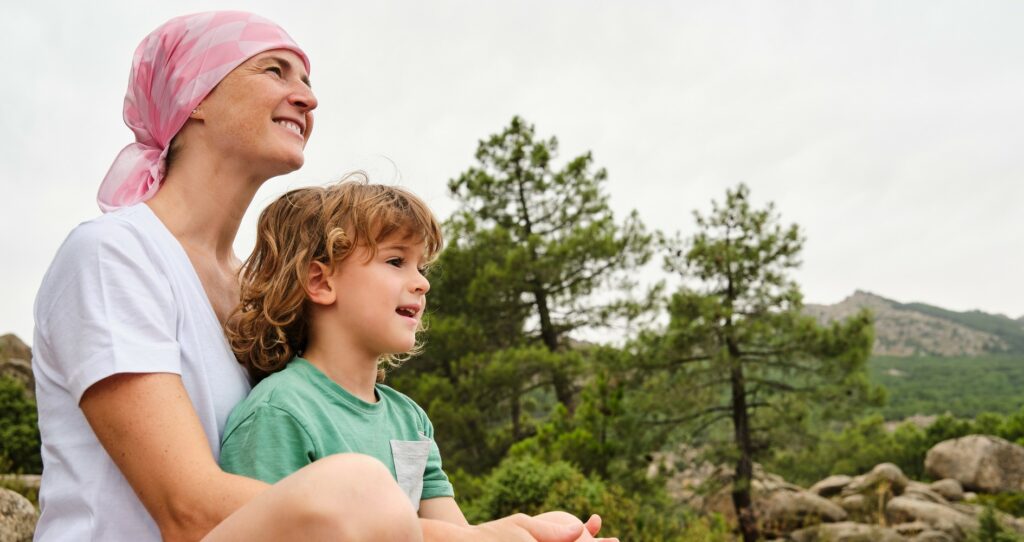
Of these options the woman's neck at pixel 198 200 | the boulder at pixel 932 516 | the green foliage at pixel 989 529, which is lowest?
the boulder at pixel 932 516

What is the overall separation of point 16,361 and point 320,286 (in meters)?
14.2

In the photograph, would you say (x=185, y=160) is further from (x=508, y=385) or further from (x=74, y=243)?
(x=508, y=385)

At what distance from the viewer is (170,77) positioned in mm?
1950

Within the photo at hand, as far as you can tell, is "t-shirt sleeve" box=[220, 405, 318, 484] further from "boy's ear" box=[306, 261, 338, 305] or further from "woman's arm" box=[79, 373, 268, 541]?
"boy's ear" box=[306, 261, 338, 305]

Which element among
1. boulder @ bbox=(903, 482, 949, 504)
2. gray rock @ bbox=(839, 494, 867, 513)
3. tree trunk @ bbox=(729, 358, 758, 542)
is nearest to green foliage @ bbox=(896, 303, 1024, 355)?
boulder @ bbox=(903, 482, 949, 504)

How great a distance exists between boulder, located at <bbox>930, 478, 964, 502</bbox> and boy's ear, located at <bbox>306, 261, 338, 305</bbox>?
21.2 m

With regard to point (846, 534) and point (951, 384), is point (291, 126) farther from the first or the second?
→ point (951, 384)

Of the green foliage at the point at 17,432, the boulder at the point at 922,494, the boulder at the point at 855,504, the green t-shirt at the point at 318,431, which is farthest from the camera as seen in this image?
the boulder at the point at 922,494

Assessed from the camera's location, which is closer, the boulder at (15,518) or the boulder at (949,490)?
the boulder at (15,518)

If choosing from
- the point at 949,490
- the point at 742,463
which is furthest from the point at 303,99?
the point at 949,490

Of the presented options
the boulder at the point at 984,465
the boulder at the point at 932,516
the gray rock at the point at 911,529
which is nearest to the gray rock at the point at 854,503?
the boulder at the point at 932,516

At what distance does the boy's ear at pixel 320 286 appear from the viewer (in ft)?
6.55

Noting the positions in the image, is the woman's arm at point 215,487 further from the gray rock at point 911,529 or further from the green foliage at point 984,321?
the green foliage at point 984,321

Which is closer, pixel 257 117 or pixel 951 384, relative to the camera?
pixel 257 117
